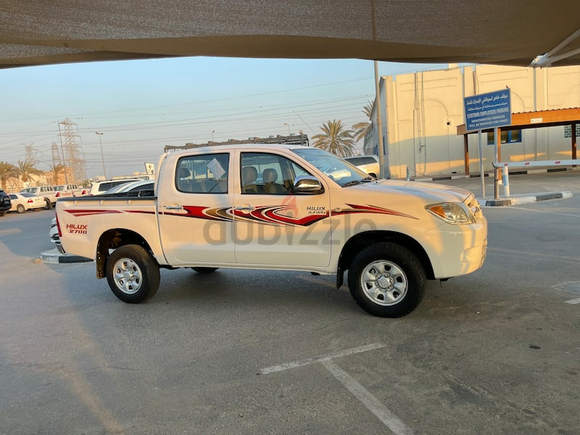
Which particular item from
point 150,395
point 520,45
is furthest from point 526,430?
point 520,45

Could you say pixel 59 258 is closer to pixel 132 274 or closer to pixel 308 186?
pixel 132 274

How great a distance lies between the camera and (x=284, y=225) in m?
4.96

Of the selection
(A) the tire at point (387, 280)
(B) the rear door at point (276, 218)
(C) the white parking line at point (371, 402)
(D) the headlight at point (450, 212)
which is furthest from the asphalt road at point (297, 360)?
(D) the headlight at point (450, 212)

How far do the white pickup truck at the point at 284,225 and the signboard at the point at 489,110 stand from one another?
10.8 meters

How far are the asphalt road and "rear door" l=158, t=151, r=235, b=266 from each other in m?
0.74

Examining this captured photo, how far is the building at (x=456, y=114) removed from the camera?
29.9m

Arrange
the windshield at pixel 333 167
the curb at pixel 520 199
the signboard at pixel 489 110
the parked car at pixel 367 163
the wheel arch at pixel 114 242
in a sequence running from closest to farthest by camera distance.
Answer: the windshield at pixel 333 167 → the wheel arch at pixel 114 242 → the curb at pixel 520 199 → the signboard at pixel 489 110 → the parked car at pixel 367 163

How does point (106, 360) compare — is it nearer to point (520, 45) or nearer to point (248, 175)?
point (248, 175)

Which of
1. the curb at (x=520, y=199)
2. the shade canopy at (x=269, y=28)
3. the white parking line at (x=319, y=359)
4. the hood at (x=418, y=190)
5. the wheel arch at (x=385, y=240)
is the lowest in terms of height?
the white parking line at (x=319, y=359)

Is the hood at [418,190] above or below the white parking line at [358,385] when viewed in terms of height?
above

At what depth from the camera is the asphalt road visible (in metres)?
2.98

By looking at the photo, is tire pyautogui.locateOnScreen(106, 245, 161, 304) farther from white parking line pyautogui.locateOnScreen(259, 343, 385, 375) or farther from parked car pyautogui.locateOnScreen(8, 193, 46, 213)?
parked car pyautogui.locateOnScreen(8, 193, 46, 213)

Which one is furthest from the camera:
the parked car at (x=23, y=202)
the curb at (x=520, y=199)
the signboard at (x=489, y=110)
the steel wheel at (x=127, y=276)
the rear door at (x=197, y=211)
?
the parked car at (x=23, y=202)

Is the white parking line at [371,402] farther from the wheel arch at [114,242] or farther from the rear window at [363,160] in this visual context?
the rear window at [363,160]
